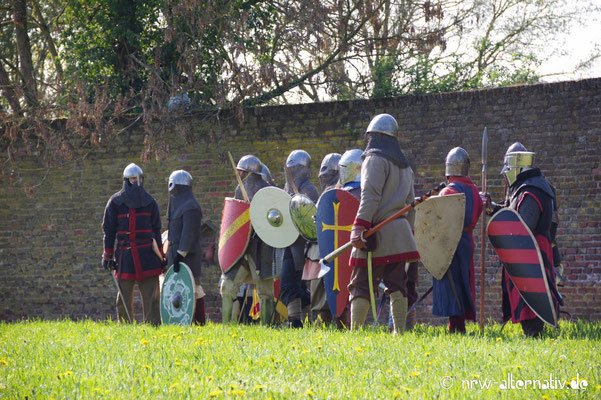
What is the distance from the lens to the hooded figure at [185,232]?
7.84 meters

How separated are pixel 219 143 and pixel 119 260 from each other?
8.58ft

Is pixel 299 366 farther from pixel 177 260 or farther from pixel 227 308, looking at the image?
pixel 177 260

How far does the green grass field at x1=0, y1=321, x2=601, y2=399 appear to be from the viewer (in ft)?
12.2

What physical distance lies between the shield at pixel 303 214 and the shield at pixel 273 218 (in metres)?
0.23

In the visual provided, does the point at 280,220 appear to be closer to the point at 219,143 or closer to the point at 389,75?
the point at 219,143

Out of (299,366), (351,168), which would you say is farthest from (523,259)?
(299,366)

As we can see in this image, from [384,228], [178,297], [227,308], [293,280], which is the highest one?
[384,228]

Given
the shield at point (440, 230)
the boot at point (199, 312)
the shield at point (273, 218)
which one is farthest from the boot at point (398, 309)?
the boot at point (199, 312)

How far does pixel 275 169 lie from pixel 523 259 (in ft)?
14.4

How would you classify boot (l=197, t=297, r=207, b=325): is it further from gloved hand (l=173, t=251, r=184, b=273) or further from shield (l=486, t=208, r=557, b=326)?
shield (l=486, t=208, r=557, b=326)

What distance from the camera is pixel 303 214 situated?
696 cm

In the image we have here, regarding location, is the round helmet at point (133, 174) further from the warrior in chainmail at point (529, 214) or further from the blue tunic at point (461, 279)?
the warrior in chainmail at point (529, 214)

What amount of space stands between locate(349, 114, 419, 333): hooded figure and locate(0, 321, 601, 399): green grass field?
292 mm

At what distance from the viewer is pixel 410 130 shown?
9258mm
